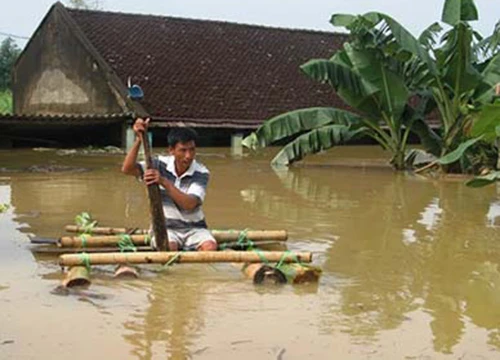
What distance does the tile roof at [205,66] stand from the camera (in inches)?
939

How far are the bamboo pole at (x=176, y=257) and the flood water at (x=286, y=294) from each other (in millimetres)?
135

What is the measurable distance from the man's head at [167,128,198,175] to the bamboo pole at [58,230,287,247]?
727 millimetres

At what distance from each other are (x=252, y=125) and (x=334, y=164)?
6.43 m

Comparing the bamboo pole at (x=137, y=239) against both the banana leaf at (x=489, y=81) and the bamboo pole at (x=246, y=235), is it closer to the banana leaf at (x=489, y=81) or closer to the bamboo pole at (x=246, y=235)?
the bamboo pole at (x=246, y=235)

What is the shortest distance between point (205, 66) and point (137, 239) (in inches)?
759

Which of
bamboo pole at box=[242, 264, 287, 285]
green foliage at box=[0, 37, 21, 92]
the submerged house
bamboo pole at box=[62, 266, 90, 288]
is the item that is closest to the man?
bamboo pole at box=[242, 264, 287, 285]

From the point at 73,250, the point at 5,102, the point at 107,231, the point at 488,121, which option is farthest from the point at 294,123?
the point at 5,102

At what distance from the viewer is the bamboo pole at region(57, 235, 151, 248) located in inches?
252

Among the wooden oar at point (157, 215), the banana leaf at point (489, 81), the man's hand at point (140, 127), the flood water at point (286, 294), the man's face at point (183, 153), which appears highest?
the banana leaf at point (489, 81)

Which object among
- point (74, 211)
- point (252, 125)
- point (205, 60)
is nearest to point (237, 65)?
point (205, 60)

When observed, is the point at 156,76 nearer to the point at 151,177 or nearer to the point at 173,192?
the point at 173,192

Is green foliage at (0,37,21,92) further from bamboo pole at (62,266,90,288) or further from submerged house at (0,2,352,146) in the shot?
bamboo pole at (62,266,90,288)

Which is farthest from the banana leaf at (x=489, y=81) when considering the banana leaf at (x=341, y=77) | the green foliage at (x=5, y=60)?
the green foliage at (x=5, y=60)

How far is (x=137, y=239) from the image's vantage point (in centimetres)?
660
